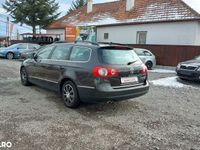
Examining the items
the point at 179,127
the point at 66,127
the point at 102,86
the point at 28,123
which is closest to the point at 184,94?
the point at 179,127

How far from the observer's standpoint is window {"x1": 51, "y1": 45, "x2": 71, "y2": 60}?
20.2ft

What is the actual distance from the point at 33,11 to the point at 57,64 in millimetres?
28916

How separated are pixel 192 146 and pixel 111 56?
257 cm

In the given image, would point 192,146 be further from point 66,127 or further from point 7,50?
point 7,50

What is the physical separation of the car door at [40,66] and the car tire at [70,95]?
1021 mm

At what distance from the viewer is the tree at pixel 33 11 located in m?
32.6

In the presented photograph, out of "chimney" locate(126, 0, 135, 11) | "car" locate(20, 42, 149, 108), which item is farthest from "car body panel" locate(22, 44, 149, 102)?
"chimney" locate(126, 0, 135, 11)

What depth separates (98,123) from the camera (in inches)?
193

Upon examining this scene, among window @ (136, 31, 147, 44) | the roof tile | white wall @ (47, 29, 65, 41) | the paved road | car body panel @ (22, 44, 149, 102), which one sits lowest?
the paved road

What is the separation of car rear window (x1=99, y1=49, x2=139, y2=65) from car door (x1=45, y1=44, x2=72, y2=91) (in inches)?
42.8

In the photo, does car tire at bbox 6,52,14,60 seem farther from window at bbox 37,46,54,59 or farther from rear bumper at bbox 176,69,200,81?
rear bumper at bbox 176,69,200,81

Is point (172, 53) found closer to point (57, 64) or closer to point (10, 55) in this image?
point (57, 64)

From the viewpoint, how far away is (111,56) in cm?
548

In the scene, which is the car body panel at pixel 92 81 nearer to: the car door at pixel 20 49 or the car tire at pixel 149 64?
the car tire at pixel 149 64
